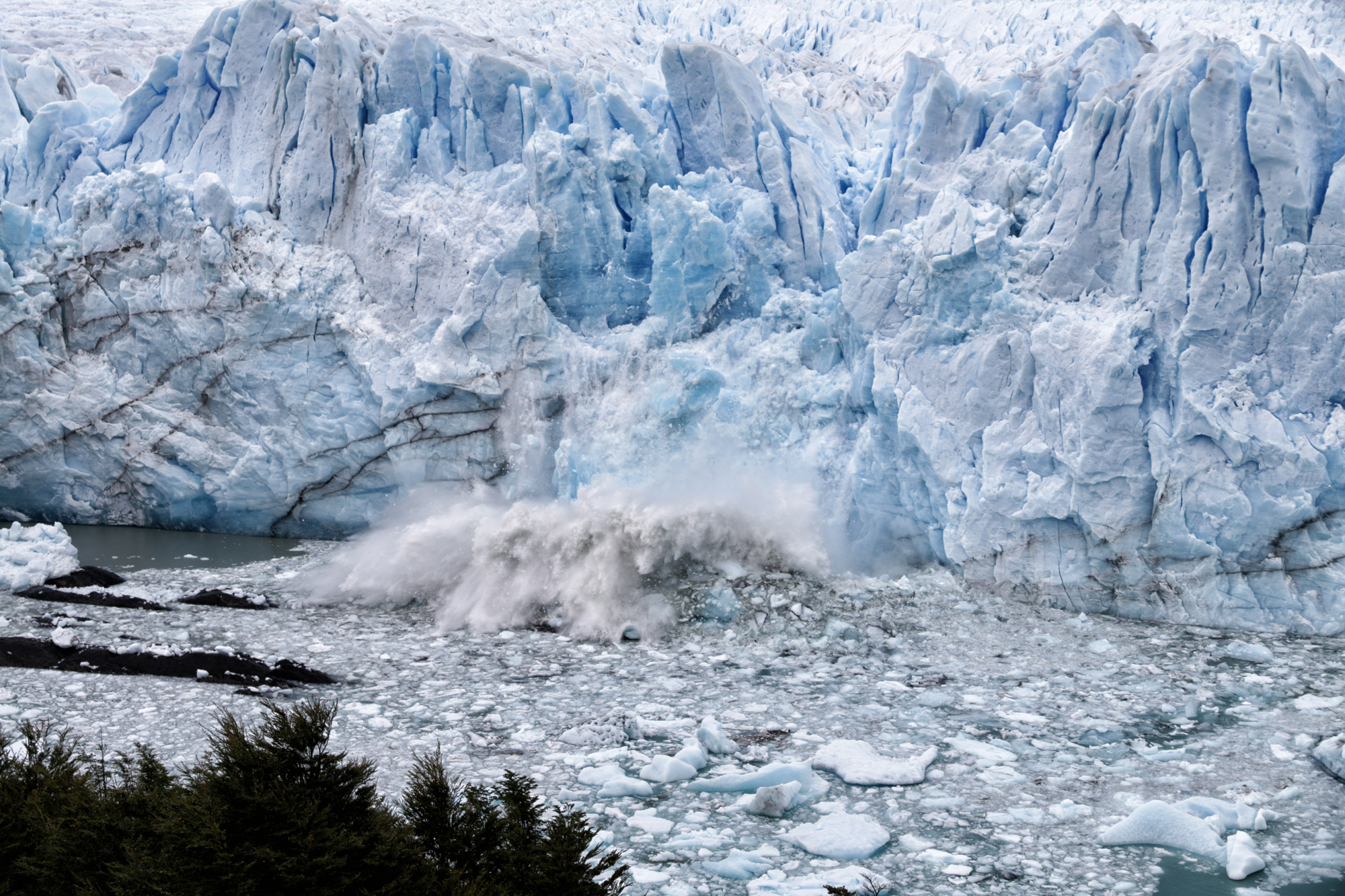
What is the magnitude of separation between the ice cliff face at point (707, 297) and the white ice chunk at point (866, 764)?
10.5 ft

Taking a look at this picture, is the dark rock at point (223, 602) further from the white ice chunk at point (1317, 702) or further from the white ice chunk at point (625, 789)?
the white ice chunk at point (1317, 702)

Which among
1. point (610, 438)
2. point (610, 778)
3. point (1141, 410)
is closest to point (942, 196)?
point (1141, 410)

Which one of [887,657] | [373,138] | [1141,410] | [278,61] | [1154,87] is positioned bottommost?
[887,657]

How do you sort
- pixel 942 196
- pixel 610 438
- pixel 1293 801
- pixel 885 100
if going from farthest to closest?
pixel 885 100 < pixel 610 438 < pixel 942 196 < pixel 1293 801

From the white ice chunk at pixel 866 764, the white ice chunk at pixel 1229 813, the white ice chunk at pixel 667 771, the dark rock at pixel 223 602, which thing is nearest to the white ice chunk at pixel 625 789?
the white ice chunk at pixel 667 771

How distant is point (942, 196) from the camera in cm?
823

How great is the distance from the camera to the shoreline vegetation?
2760mm

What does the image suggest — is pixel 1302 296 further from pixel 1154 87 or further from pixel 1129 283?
pixel 1154 87

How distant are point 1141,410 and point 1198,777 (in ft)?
11.1

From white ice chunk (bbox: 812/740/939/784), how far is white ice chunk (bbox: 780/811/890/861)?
388mm

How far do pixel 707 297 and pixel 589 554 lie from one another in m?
2.88

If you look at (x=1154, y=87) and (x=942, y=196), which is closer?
(x=1154, y=87)

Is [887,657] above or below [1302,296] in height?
below

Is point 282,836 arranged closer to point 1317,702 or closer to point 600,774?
point 600,774
